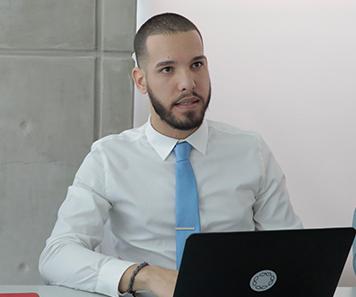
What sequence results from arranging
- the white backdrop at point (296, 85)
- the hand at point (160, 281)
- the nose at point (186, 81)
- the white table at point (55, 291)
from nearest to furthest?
the hand at point (160, 281) → the white table at point (55, 291) → the nose at point (186, 81) → the white backdrop at point (296, 85)

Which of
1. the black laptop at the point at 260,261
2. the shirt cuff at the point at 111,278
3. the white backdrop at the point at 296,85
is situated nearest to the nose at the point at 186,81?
the shirt cuff at the point at 111,278

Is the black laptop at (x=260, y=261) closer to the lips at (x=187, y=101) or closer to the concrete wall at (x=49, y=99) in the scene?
the lips at (x=187, y=101)

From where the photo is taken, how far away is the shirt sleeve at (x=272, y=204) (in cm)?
235

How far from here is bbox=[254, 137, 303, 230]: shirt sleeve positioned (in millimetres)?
2346

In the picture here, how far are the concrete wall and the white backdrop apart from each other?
0.22 meters

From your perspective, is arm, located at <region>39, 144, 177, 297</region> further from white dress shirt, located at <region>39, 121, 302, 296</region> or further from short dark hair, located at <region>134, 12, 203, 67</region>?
short dark hair, located at <region>134, 12, 203, 67</region>

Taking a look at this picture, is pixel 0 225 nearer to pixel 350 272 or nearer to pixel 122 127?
pixel 122 127

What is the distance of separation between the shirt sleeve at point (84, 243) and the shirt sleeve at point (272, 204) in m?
0.50

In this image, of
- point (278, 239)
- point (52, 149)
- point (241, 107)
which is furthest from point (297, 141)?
point (278, 239)

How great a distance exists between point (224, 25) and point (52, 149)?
90 cm

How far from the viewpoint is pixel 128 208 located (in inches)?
87.8

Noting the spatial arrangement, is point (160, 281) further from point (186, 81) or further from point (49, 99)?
point (49, 99)

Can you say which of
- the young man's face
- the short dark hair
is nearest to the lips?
the young man's face

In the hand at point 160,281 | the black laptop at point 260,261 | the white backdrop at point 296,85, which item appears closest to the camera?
the black laptop at point 260,261
